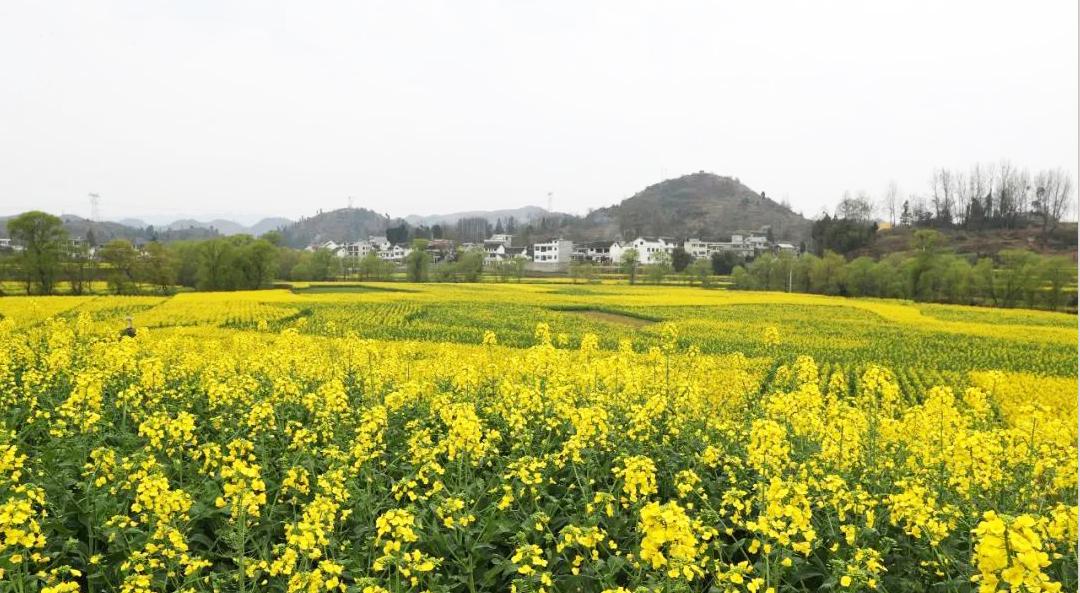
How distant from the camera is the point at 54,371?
29.8 feet

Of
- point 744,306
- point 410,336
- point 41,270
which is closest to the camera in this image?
point 410,336

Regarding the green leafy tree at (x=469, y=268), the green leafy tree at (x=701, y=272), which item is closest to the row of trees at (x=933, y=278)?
→ the green leafy tree at (x=701, y=272)

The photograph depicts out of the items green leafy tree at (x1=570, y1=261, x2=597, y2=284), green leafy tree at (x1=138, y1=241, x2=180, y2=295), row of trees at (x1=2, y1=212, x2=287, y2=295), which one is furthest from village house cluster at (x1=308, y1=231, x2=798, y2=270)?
green leafy tree at (x1=138, y1=241, x2=180, y2=295)

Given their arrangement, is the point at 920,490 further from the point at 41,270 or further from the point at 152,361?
the point at 41,270

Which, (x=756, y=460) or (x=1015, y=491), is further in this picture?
(x=1015, y=491)

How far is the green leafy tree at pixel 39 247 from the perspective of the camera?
982 inches

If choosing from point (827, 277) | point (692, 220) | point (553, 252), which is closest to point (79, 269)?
point (827, 277)

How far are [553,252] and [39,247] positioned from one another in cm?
7838

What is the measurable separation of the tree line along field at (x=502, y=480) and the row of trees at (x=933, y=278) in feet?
107

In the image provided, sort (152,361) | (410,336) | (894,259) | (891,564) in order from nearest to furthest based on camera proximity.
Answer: (891,564) → (152,361) → (410,336) → (894,259)

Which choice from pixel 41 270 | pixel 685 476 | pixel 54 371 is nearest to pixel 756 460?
pixel 685 476

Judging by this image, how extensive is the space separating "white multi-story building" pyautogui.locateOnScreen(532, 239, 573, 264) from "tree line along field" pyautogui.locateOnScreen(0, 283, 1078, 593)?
85.3m

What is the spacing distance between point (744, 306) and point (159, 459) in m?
32.6

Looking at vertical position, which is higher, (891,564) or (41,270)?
(41,270)
